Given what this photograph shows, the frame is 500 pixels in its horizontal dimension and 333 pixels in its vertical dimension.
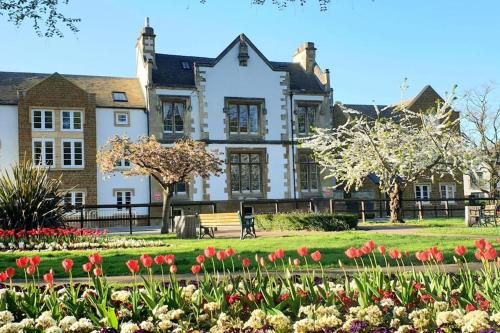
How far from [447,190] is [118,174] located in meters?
23.8

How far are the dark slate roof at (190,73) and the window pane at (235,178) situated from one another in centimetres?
586

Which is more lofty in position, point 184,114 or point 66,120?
point 184,114

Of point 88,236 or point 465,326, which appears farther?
point 88,236

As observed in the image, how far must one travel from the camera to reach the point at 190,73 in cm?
3834

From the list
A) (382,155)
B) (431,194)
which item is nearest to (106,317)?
(382,155)

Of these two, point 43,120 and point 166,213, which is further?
point 43,120

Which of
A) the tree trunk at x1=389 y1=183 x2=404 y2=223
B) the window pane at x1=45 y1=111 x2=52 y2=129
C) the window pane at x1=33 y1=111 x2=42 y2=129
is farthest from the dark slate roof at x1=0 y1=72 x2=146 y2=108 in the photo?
the tree trunk at x1=389 y1=183 x2=404 y2=223

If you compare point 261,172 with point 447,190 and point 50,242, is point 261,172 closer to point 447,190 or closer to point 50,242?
point 447,190

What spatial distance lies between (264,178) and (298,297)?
110 feet

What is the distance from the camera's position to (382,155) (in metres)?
27.1

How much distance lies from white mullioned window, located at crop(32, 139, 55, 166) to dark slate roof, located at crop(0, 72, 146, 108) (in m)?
2.65

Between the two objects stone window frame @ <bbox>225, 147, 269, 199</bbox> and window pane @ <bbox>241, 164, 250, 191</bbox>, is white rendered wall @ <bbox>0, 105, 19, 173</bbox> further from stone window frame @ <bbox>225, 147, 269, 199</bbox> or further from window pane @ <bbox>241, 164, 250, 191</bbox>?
window pane @ <bbox>241, 164, 250, 191</bbox>

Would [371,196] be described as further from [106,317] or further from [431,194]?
[106,317]

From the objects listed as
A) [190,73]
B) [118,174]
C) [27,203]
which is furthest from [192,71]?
[27,203]
